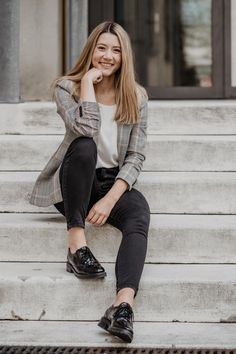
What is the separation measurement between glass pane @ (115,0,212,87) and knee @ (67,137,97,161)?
348 centimetres

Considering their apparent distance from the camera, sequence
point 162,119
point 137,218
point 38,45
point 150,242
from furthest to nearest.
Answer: point 38,45 < point 162,119 < point 150,242 < point 137,218

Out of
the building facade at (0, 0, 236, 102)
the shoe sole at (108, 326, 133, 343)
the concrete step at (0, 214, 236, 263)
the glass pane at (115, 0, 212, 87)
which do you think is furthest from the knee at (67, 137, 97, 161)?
the glass pane at (115, 0, 212, 87)

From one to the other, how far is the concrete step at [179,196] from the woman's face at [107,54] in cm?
73

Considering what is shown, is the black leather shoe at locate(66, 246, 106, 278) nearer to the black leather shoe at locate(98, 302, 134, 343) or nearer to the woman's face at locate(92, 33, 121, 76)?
the black leather shoe at locate(98, 302, 134, 343)

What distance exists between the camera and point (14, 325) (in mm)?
2904

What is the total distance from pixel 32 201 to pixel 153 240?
0.67m

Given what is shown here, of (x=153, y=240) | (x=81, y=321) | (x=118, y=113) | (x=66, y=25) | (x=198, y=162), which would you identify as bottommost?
(x=81, y=321)

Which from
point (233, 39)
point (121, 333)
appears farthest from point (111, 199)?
point (233, 39)

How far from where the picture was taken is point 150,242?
3287 mm

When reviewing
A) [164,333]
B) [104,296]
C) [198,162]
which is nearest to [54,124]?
[198,162]

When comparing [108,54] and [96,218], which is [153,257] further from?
[108,54]

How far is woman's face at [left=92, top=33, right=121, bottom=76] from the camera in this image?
3270 mm

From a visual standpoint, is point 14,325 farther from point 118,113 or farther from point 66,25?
point 66,25

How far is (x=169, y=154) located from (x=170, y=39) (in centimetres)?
313
